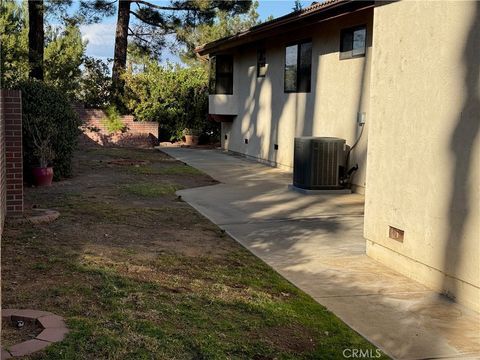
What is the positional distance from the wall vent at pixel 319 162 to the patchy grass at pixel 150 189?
2.56 m

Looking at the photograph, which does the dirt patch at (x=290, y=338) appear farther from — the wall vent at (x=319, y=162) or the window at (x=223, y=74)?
the window at (x=223, y=74)

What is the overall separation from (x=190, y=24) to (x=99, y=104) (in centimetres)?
555

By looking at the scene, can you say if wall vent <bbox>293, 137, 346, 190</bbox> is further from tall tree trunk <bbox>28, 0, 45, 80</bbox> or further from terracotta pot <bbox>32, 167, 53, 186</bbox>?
tall tree trunk <bbox>28, 0, 45, 80</bbox>

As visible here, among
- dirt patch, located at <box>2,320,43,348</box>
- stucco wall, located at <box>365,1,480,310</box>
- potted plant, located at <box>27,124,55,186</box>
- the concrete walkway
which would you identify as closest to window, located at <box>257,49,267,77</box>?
the concrete walkway

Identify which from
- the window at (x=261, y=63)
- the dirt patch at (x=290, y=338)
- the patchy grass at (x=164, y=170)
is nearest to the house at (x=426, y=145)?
the dirt patch at (x=290, y=338)

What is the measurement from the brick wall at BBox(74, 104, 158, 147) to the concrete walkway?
1212 cm

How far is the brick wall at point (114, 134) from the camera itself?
23.1 metres

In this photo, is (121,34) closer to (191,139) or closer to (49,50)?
(191,139)

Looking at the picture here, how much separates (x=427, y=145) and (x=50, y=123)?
8.02m

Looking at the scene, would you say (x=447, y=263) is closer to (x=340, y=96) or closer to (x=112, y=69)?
(x=340, y=96)

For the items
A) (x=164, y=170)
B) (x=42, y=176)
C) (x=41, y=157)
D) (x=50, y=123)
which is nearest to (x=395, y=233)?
(x=42, y=176)

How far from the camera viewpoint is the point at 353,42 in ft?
38.5

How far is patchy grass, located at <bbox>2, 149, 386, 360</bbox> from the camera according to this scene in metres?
3.71

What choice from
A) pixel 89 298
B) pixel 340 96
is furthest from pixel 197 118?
pixel 89 298
